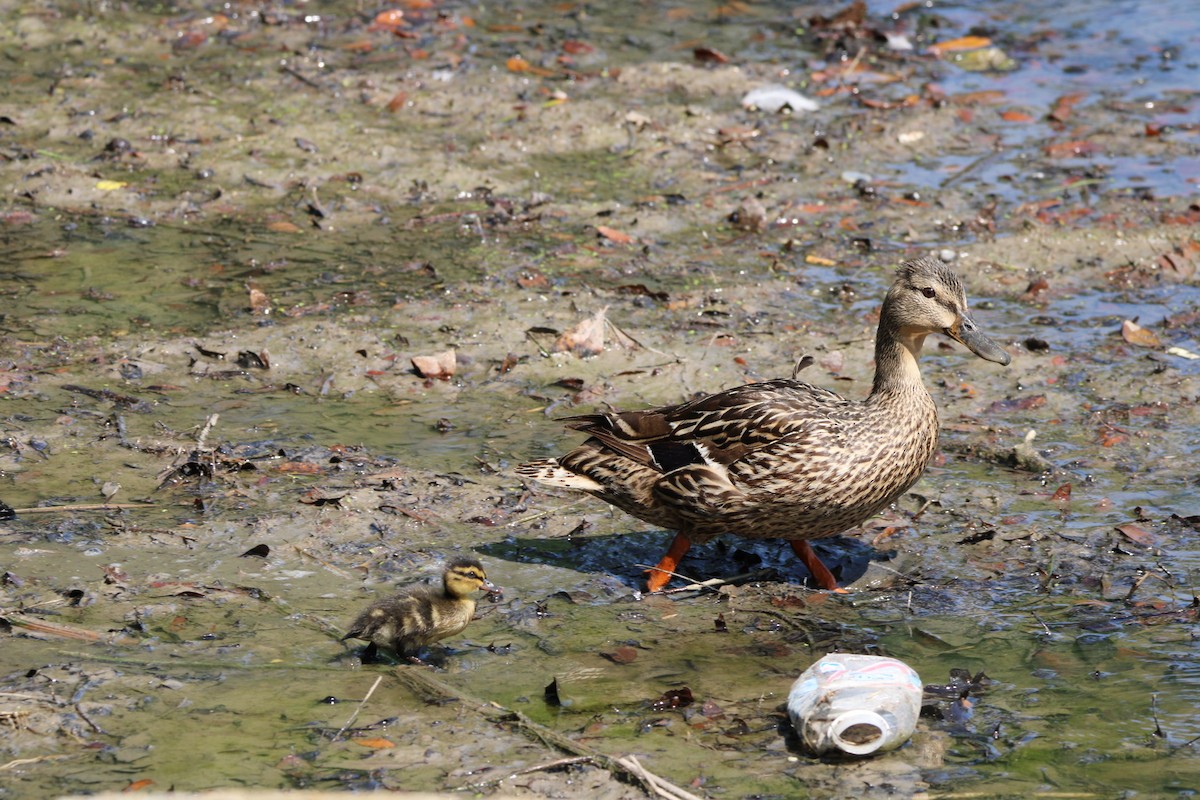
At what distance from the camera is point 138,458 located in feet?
22.7

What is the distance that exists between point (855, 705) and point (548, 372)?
12.2 ft

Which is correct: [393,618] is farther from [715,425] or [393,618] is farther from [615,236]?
[615,236]

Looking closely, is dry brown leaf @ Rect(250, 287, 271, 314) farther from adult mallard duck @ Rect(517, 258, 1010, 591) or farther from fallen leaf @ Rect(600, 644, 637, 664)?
fallen leaf @ Rect(600, 644, 637, 664)

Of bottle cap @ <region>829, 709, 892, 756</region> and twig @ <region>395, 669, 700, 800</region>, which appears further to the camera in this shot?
bottle cap @ <region>829, 709, 892, 756</region>

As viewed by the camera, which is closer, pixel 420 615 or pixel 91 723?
pixel 91 723

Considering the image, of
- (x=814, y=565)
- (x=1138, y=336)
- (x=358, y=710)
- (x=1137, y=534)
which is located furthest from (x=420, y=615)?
(x=1138, y=336)

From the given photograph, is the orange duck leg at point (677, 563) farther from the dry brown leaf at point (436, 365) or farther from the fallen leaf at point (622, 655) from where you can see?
the dry brown leaf at point (436, 365)

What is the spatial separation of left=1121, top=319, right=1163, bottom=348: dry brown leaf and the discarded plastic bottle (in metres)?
4.11

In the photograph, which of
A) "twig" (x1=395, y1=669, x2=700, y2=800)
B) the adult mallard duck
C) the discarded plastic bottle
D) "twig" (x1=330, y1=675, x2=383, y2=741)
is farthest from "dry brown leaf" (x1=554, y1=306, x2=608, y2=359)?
the discarded plastic bottle

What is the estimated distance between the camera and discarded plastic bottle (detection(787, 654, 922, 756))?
4.77 meters

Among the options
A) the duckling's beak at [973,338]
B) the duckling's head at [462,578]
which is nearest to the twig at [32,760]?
the duckling's head at [462,578]

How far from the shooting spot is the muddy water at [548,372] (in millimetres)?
4996

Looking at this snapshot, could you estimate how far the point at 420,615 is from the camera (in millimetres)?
5238

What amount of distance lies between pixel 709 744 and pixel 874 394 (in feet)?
6.81
